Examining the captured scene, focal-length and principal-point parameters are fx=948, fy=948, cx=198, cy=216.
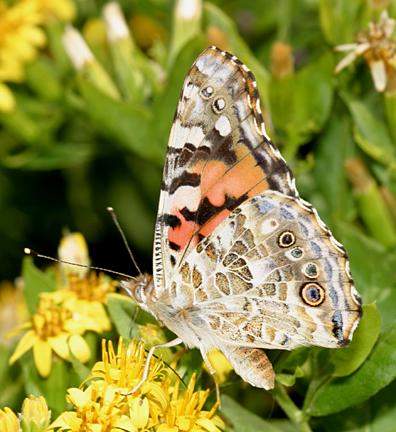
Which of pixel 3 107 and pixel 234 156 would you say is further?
pixel 3 107

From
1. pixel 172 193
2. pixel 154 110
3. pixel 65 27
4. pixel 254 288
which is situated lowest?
pixel 254 288

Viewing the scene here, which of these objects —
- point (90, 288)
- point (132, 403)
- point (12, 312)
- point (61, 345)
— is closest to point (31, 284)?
point (90, 288)

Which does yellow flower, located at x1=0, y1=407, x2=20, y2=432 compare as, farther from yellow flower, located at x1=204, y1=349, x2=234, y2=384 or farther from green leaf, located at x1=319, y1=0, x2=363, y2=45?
Answer: green leaf, located at x1=319, y1=0, x2=363, y2=45

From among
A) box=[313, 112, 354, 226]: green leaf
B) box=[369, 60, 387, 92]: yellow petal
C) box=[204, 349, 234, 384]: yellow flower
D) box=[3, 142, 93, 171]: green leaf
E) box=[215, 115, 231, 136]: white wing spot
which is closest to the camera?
box=[215, 115, 231, 136]: white wing spot

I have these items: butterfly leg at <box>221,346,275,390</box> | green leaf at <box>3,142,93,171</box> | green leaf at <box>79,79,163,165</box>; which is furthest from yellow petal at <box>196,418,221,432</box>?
green leaf at <box>3,142,93,171</box>

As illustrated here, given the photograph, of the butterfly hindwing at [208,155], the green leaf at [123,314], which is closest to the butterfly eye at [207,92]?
the butterfly hindwing at [208,155]

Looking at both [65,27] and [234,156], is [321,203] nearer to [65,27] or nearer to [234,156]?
[234,156]

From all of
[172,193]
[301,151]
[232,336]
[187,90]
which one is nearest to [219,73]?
[187,90]
